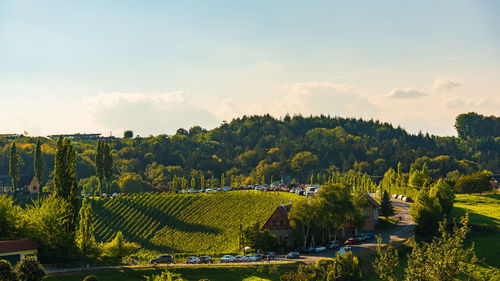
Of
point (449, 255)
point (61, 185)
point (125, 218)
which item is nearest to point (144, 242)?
point (125, 218)

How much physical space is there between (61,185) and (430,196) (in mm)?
70716

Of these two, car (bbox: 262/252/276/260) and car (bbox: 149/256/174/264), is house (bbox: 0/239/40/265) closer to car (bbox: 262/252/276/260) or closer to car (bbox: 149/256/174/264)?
car (bbox: 149/256/174/264)

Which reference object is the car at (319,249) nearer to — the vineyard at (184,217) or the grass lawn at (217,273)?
the grass lawn at (217,273)

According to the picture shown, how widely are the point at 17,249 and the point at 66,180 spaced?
15.5 metres

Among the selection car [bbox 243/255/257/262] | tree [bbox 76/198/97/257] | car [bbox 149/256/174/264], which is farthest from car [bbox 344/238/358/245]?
tree [bbox 76/198/97/257]

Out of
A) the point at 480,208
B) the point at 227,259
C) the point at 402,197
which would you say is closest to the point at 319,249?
the point at 227,259

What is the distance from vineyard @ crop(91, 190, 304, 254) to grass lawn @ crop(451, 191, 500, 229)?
3871 cm

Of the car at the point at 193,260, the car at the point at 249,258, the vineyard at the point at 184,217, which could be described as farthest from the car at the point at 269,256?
the vineyard at the point at 184,217

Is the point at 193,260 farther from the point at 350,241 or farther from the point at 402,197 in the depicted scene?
the point at 402,197

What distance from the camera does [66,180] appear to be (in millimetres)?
75188

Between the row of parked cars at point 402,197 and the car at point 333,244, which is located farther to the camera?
the row of parked cars at point 402,197

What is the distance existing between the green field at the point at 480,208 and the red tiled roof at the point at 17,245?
81.4m

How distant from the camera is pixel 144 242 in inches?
4294

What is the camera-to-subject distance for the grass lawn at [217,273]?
211ft
